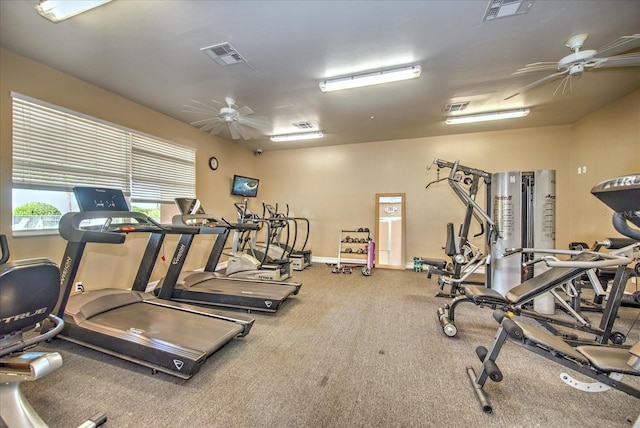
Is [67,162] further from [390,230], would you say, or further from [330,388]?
[390,230]

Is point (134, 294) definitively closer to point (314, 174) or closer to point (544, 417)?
point (544, 417)

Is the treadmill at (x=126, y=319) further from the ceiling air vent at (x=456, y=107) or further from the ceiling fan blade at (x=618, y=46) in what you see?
the ceiling fan blade at (x=618, y=46)

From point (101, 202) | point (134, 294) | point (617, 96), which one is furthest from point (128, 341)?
point (617, 96)

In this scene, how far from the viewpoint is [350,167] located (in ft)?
21.1

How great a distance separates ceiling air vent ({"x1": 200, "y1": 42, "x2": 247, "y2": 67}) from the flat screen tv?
3463 mm

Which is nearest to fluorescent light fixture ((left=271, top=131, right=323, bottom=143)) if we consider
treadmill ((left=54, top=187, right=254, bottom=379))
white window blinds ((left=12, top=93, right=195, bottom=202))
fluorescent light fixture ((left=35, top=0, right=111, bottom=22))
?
white window blinds ((left=12, top=93, right=195, bottom=202))

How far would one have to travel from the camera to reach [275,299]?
10.7ft

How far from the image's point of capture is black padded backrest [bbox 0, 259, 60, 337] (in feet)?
3.97

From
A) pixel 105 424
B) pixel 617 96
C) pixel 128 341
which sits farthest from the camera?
pixel 617 96

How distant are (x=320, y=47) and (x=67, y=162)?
3496 millimetres

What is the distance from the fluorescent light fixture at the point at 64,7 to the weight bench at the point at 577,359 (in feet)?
12.6

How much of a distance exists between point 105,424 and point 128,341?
0.71 m

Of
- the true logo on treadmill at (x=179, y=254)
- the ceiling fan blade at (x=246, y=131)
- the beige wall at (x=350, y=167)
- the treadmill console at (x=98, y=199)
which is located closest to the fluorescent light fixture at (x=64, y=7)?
the beige wall at (x=350, y=167)

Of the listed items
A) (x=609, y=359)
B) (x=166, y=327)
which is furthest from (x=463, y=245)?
(x=166, y=327)
